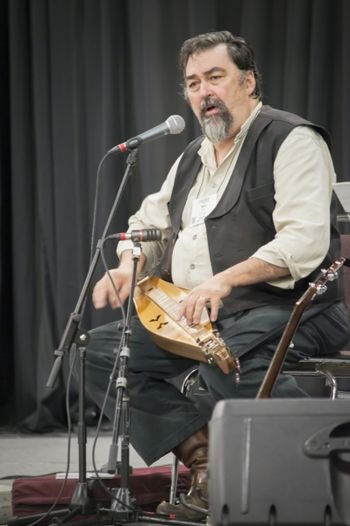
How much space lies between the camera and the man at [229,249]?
2.43 m

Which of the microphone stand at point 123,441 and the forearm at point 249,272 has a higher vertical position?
the forearm at point 249,272

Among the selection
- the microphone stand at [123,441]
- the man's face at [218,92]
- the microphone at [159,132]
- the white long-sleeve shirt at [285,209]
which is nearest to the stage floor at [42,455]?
the microphone stand at [123,441]

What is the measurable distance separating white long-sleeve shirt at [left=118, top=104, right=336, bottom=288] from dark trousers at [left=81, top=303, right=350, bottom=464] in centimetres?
15

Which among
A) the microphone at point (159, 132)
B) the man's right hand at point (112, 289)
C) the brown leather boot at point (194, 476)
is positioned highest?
the microphone at point (159, 132)

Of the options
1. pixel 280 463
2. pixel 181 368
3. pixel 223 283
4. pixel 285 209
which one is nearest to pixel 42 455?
pixel 181 368

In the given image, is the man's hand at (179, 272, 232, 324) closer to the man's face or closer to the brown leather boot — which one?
the brown leather boot

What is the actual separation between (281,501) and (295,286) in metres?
1.11

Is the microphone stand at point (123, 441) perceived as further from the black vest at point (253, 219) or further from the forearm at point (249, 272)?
the black vest at point (253, 219)

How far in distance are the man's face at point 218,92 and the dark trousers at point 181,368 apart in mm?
622

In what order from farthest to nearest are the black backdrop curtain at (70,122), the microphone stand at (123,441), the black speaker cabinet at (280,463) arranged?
the black backdrop curtain at (70,122) < the microphone stand at (123,441) < the black speaker cabinet at (280,463)

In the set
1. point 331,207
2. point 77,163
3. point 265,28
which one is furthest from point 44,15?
point 331,207

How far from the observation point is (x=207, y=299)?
2359 millimetres

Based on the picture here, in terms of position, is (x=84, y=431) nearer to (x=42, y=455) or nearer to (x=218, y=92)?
(x=218, y=92)

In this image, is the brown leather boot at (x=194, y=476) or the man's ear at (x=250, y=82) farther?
the man's ear at (x=250, y=82)
